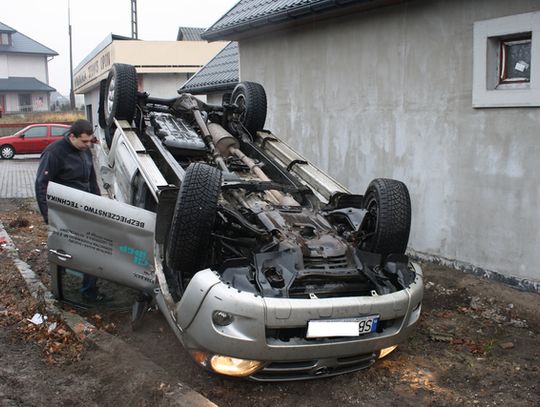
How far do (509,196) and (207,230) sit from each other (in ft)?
11.6

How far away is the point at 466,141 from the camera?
6059mm

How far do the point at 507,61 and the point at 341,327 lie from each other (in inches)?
153

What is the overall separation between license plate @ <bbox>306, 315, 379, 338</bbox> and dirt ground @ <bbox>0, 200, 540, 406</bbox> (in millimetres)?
481

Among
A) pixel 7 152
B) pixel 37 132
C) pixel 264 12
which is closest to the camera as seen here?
pixel 264 12

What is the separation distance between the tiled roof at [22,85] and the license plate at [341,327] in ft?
183

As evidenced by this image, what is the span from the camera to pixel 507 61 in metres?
5.72

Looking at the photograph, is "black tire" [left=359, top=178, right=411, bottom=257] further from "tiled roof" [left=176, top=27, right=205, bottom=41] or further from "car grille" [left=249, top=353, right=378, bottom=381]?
"tiled roof" [left=176, top=27, right=205, bottom=41]

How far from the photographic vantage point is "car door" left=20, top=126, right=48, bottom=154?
22812 mm

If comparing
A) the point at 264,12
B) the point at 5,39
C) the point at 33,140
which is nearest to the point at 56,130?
the point at 33,140

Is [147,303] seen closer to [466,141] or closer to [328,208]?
[328,208]

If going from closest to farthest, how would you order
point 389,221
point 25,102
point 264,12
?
point 389,221 → point 264,12 → point 25,102

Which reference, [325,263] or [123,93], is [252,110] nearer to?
[123,93]

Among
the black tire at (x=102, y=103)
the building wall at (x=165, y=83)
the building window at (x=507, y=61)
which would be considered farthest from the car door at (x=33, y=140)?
the building window at (x=507, y=61)

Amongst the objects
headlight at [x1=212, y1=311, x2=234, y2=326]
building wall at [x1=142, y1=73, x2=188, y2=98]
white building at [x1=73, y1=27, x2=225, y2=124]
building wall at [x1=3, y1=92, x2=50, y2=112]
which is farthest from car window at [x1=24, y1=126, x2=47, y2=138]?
building wall at [x1=3, y1=92, x2=50, y2=112]
